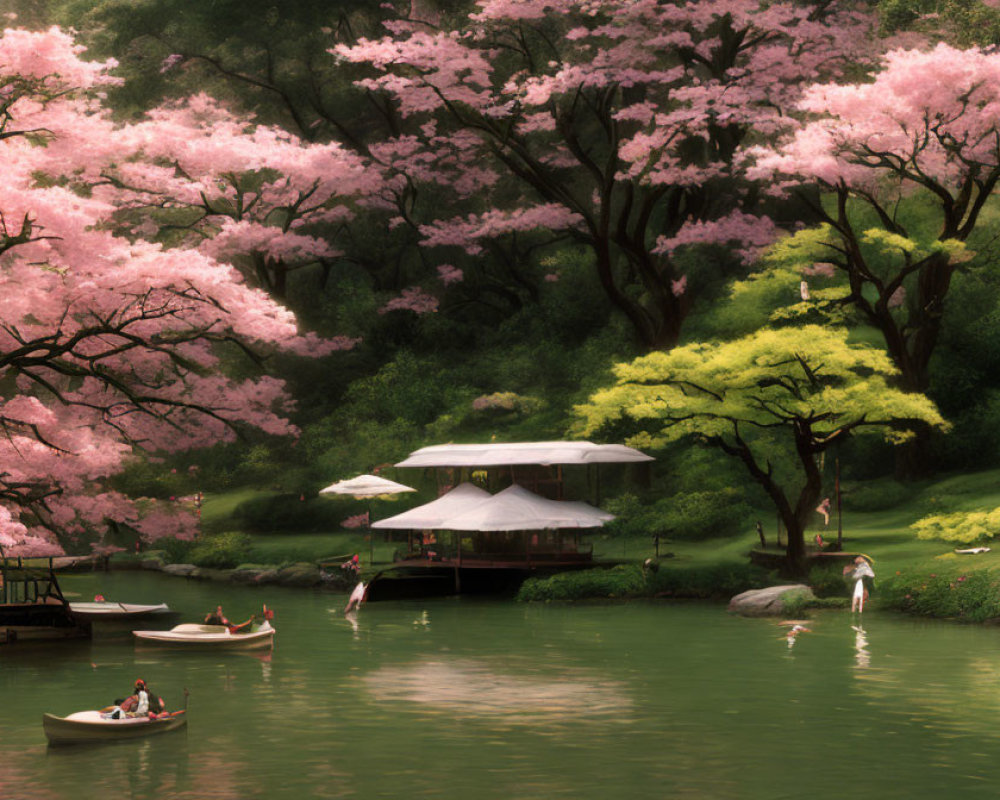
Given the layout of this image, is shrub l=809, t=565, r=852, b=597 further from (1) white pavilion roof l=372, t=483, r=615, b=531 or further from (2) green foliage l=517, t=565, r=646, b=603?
(1) white pavilion roof l=372, t=483, r=615, b=531

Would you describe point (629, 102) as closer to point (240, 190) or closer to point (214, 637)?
point (240, 190)

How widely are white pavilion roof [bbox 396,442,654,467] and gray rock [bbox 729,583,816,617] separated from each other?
710 centimetres

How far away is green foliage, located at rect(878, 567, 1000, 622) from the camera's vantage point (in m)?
31.2

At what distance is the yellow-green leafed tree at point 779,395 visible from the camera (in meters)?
35.0

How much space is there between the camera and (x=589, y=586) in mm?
37188

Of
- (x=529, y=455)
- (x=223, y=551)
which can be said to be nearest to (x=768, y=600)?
(x=529, y=455)

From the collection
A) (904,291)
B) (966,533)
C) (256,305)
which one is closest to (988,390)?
(904,291)

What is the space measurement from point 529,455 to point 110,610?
12.8 metres

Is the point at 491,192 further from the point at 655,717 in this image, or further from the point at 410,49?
the point at 655,717

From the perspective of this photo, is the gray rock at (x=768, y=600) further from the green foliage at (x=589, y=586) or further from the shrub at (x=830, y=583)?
the green foliage at (x=589, y=586)

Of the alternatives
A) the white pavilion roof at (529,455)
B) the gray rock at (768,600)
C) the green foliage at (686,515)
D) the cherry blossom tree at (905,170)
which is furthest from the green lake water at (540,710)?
the cherry blossom tree at (905,170)

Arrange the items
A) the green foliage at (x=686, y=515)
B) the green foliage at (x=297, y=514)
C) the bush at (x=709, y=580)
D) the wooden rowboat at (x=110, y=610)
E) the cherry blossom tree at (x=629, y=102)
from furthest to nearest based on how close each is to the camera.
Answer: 1. the green foliage at (x=297, y=514)
2. the cherry blossom tree at (x=629, y=102)
3. the green foliage at (x=686, y=515)
4. the bush at (x=709, y=580)
5. the wooden rowboat at (x=110, y=610)

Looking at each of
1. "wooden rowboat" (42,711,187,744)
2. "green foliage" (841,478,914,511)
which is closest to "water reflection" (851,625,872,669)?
"green foliage" (841,478,914,511)

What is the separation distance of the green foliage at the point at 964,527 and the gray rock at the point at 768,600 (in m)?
3.07
